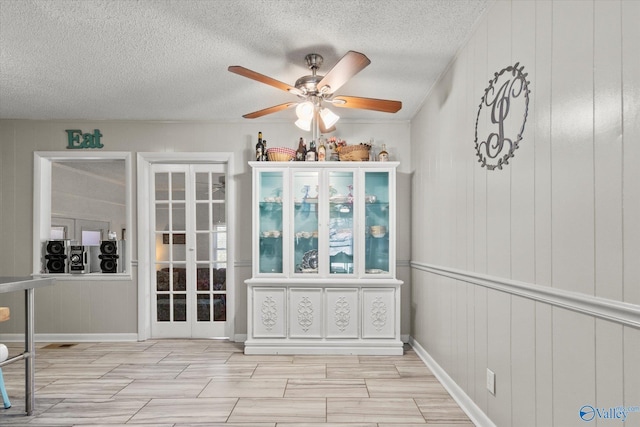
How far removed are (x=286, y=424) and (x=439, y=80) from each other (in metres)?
2.80

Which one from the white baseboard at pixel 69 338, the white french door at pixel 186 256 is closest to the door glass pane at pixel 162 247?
the white french door at pixel 186 256

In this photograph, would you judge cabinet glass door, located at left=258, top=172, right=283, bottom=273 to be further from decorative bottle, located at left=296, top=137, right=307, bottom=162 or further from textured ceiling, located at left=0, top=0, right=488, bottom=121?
textured ceiling, located at left=0, top=0, right=488, bottom=121

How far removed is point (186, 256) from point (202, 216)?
49 cm

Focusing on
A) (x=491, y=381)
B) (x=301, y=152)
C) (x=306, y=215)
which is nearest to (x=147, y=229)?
(x=306, y=215)

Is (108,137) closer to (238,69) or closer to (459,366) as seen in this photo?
(238,69)

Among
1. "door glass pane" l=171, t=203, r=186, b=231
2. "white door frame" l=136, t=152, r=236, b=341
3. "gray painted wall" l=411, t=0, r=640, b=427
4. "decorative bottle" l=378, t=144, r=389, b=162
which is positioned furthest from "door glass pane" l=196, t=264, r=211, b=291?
"gray painted wall" l=411, t=0, r=640, b=427

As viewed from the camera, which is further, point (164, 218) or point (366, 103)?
point (164, 218)

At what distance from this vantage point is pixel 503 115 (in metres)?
2.17

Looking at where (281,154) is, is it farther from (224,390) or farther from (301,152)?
(224,390)

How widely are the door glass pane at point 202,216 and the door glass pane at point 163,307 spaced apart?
0.87 m

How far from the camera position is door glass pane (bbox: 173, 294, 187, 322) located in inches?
187

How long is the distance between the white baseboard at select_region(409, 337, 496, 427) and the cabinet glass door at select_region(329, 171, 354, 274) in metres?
1.11

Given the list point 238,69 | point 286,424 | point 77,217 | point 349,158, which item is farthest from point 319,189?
point 77,217

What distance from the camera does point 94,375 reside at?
3498 millimetres
